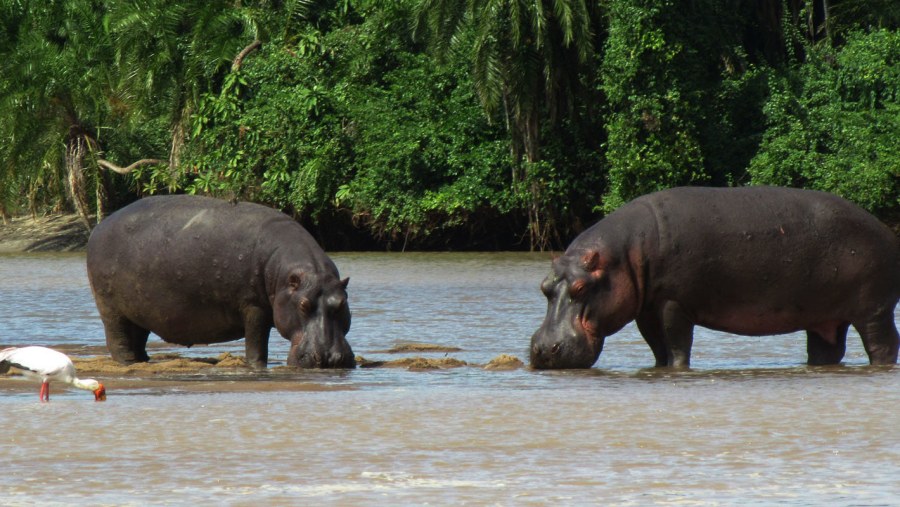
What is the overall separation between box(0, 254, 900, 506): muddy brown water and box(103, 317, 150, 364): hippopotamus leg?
1.01ft

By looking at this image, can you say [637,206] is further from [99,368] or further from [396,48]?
[396,48]

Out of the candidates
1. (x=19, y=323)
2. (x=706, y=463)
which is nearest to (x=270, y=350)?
(x=19, y=323)

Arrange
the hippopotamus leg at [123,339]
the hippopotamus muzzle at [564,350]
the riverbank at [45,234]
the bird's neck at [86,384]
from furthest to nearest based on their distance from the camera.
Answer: the riverbank at [45,234] → the hippopotamus leg at [123,339] → the hippopotamus muzzle at [564,350] → the bird's neck at [86,384]

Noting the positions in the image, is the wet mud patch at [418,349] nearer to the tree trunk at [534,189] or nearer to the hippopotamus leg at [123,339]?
the hippopotamus leg at [123,339]

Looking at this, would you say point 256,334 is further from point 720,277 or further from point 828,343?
point 828,343

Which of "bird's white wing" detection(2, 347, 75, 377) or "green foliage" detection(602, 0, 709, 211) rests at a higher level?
"green foliage" detection(602, 0, 709, 211)

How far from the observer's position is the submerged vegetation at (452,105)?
84.6 feet

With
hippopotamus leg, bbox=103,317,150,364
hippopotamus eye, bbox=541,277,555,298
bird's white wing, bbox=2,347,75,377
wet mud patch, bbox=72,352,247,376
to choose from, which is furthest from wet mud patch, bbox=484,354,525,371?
bird's white wing, bbox=2,347,75,377

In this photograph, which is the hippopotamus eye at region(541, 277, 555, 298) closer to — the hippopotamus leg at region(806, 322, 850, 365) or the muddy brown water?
the muddy brown water

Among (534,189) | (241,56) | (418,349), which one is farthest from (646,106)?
(418,349)

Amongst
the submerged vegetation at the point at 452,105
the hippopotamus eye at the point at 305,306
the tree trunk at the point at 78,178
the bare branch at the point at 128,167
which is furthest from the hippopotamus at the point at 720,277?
the tree trunk at the point at 78,178

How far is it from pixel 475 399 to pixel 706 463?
7.20 ft

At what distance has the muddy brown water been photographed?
16.1ft

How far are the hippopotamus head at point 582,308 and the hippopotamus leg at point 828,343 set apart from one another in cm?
119
